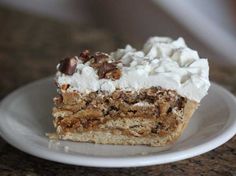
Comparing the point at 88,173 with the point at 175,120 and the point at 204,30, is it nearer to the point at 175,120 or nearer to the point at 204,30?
the point at 175,120

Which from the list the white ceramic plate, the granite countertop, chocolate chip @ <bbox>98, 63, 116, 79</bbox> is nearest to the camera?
the white ceramic plate

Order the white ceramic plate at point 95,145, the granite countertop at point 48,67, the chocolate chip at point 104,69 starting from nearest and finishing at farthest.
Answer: the white ceramic plate at point 95,145 → the granite countertop at point 48,67 → the chocolate chip at point 104,69

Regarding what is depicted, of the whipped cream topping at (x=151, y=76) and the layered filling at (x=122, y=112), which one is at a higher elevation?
the whipped cream topping at (x=151, y=76)

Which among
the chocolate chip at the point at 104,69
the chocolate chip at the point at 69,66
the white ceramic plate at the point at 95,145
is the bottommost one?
the white ceramic plate at the point at 95,145

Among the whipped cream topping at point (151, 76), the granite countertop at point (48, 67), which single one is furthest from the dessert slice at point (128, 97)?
the granite countertop at point (48, 67)

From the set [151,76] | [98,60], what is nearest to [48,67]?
[98,60]

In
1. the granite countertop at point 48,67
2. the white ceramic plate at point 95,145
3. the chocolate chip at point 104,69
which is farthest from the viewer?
the chocolate chip at point 104,69

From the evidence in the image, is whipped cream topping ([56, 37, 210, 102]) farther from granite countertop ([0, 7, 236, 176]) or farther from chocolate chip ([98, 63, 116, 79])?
granite countertop ([0, 7, 236, 176])

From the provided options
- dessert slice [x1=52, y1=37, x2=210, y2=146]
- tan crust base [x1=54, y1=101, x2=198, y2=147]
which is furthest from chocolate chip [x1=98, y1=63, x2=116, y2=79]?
tan crust base [x1=54, y1=101, x2=198, y2=147]

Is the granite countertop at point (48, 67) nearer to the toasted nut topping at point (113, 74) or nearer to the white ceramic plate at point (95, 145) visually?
the white ceramic plate at point (95, 145)
